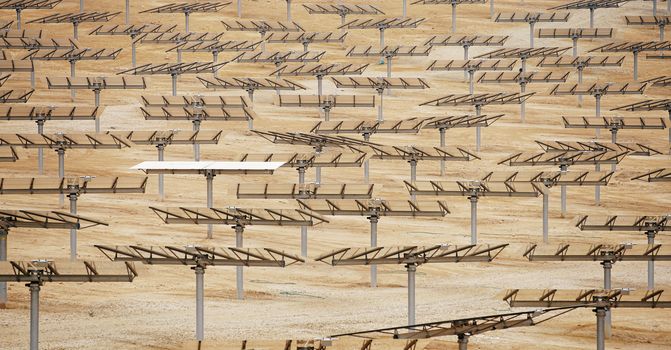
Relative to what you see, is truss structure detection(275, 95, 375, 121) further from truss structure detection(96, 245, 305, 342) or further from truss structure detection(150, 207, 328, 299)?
truss structure detection(96, 245, 305, 342)

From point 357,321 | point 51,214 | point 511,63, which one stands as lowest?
point 357,321

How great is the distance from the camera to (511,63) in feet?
261

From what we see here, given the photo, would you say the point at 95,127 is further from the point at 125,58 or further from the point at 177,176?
the point at 125,58

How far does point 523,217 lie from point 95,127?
20.9 m

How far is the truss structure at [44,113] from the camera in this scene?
208ft

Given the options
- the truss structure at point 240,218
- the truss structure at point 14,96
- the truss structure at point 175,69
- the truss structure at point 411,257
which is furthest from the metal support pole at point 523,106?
the truss structure at point 411,257

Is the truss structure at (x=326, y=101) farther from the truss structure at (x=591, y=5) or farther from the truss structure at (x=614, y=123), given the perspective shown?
the truss structure at (x=591, y=5)

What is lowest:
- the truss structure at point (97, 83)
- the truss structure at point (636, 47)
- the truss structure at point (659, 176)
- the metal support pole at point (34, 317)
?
the metal support pole at point (34, 317)

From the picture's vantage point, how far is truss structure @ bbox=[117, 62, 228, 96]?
7388cm

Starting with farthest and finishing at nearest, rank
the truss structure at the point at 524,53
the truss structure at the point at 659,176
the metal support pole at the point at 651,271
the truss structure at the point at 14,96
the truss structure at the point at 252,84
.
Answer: the truss structure at the point at 524,53, the truss structure at the point at 252,84, the truss structure at the point at 14,96, the truss structure at the point at 659,176, the metal support pole at the point at 651,271

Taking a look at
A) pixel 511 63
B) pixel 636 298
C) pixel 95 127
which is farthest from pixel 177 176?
pixel 636 298

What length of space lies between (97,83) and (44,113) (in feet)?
26.2

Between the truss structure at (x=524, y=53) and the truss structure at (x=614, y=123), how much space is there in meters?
11.0

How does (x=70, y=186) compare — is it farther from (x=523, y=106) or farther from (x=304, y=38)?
(x=304, y=38)
